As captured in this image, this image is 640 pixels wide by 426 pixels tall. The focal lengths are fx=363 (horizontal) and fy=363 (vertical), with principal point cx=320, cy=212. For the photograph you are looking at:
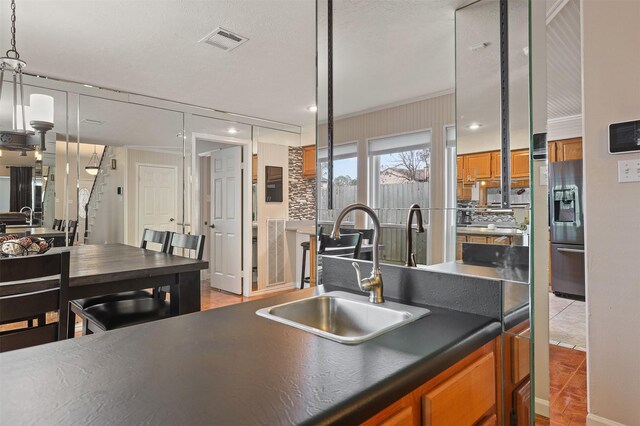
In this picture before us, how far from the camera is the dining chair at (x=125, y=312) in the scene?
198cm

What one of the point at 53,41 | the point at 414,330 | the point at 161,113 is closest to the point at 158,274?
the point at 414,330

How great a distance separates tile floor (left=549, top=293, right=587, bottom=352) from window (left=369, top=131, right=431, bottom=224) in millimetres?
2220

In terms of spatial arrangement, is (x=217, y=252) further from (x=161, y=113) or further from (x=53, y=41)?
(x=53, y=41)

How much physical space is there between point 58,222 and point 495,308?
3.82m

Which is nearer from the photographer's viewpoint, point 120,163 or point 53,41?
point 53,41

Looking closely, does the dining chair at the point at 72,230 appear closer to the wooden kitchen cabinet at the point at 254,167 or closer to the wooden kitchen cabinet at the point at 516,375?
the wooden kitchen cabinet at the point at 254,167

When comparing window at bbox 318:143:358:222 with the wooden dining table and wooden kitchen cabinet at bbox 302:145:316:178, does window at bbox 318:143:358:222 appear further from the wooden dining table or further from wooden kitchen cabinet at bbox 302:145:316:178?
wooden kitchen cabinet at bbox 302:145:316:178

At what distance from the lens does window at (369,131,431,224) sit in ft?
4.56

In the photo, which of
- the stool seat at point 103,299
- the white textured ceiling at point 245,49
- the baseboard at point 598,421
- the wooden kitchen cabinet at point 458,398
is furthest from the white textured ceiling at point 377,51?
the baseboard at point 598,421

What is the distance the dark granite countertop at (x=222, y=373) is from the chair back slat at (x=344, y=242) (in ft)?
1.90

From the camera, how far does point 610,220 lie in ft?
6.03

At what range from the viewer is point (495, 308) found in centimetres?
109

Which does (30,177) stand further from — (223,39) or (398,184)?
(398,184)

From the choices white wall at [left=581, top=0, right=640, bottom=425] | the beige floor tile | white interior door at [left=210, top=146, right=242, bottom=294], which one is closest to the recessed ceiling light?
white wall at [left=581, top=0, right=640, bottom=425]
